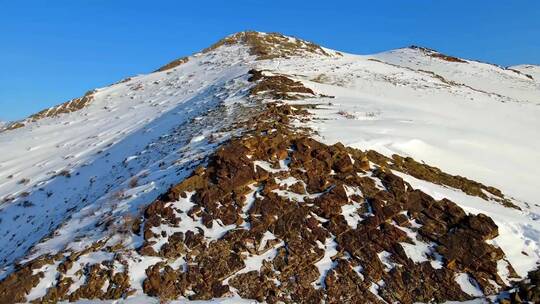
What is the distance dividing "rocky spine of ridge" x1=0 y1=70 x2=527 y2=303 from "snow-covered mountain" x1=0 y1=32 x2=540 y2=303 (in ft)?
0.10

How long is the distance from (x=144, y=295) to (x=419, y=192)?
6994 millimetres

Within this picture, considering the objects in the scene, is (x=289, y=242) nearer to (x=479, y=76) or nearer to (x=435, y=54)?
(x=479, y=76)

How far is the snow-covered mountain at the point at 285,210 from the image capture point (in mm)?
9133

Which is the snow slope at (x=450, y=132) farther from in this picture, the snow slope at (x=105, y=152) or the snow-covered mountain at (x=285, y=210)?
the snow slope at (x=105, y=152)

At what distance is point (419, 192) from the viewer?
11406mm

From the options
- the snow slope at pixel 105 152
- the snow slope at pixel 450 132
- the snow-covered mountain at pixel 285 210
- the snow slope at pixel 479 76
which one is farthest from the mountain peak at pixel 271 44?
the snow-covered mountain at pixel 285 210

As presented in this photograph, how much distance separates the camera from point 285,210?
418 inches

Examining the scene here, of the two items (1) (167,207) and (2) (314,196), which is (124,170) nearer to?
(1) (167,207)

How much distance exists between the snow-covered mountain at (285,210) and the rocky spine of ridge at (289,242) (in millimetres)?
30

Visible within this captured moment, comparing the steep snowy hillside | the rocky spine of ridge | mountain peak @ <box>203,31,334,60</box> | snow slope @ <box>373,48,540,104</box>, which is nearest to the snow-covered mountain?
the rocky spine of ridge

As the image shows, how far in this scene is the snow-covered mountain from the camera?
913cm

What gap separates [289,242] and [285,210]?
3.10 ft

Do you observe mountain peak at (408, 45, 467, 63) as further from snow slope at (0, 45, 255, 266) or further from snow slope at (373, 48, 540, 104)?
snow slope at (0, 45, 255, 266)

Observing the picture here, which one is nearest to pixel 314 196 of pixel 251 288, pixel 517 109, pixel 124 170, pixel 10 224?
pixel 251 288
